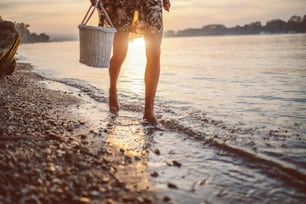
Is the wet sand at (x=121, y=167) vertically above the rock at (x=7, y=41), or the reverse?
the rock at (x=7, y=41)

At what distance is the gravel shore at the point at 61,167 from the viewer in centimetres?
202

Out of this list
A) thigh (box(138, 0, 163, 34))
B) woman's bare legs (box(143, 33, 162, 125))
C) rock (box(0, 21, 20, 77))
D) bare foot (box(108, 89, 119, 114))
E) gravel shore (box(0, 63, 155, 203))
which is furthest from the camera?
rock (box(0, 21, 20, 77))

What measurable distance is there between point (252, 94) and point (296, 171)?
4.70 meters

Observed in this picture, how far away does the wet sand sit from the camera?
2102mm

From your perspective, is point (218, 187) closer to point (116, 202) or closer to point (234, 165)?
point (234, 165)

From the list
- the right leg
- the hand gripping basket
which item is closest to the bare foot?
the right leg

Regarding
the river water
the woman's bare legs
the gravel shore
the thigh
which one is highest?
the thigh

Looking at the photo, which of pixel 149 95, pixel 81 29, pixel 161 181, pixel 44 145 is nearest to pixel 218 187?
pixel 161 181

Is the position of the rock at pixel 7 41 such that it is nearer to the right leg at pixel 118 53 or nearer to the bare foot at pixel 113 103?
the bare foot at pixel 113 103

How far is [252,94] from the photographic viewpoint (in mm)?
7270

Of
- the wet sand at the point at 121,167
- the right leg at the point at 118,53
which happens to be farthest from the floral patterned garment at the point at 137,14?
the wet sand at the point at 121,167

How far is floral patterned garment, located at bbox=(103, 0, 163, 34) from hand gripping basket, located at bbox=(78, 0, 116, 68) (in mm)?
129

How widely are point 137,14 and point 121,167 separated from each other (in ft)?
6.49

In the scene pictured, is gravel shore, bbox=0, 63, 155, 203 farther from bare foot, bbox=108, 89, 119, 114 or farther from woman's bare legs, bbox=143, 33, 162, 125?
bare foot, bbox=108, 89, 119, 114
